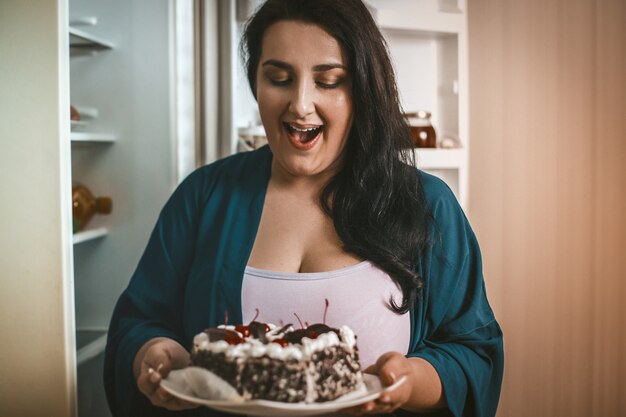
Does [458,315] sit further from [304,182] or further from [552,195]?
[552,195]

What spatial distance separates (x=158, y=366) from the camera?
101cm

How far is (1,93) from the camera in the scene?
44.8 inches

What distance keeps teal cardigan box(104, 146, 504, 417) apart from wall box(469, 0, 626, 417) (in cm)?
106

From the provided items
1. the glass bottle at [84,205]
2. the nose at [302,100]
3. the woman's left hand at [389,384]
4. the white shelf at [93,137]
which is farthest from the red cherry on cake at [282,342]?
the glass bottle at [84,205]

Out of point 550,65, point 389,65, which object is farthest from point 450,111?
point 389,65

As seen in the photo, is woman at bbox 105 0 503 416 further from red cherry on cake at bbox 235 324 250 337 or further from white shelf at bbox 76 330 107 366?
white shelf at bbox 76 330 107 366

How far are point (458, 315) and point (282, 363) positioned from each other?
1.38 ft

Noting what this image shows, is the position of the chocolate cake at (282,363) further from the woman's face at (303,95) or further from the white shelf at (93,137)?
the white shelf at (93,137)

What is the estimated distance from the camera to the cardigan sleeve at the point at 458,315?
3.81 feet

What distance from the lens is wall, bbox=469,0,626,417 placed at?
2.18 metres

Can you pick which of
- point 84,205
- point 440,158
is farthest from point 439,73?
point 84,205

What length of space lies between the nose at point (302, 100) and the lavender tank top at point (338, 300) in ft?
0.87

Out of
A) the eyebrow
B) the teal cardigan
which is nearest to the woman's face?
the eyebrow

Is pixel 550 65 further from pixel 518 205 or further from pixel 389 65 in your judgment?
pixel 389 65
